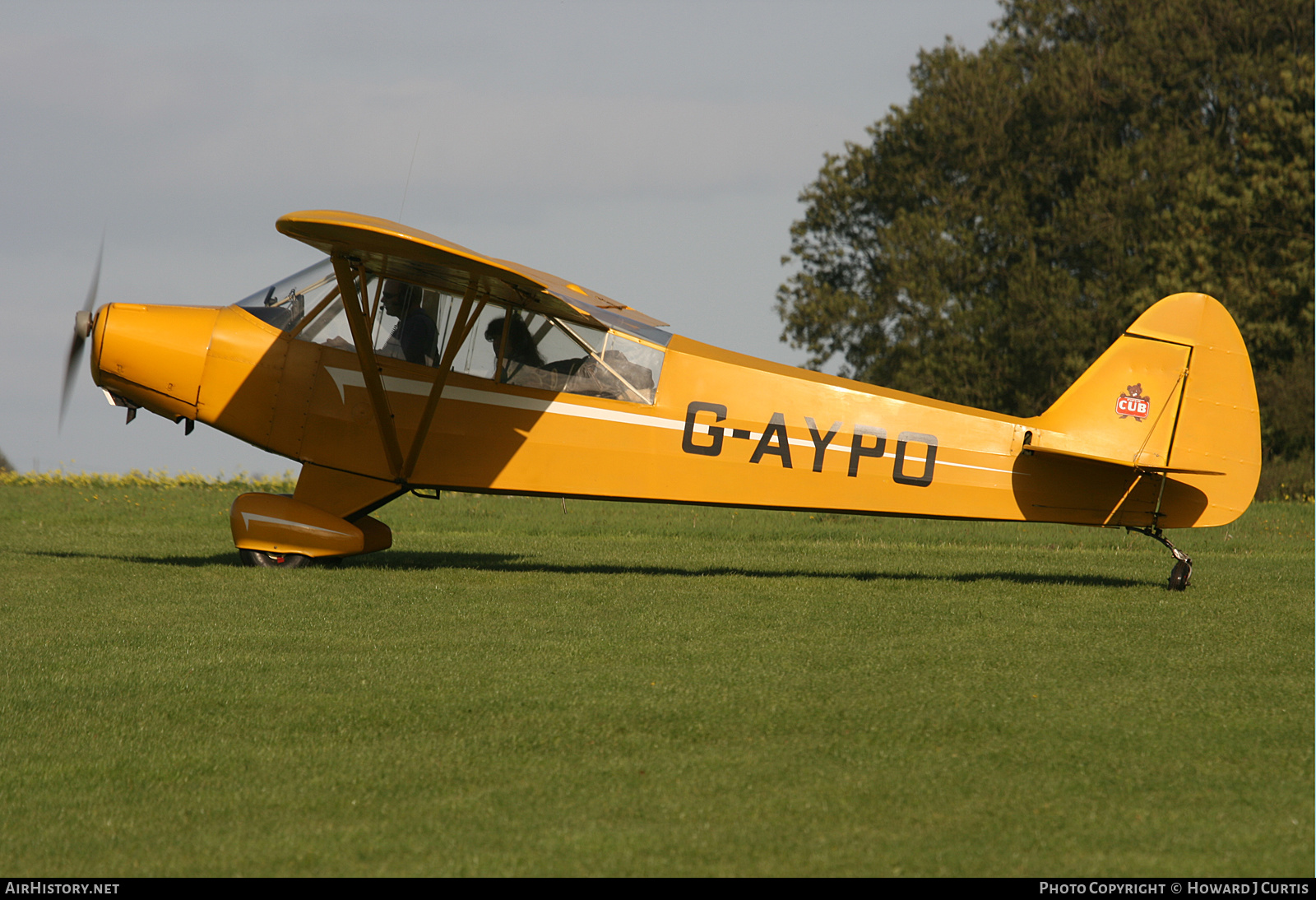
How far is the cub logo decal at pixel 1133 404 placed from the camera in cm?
1012

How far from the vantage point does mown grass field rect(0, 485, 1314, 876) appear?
4.21 meters

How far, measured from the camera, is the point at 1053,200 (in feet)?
128

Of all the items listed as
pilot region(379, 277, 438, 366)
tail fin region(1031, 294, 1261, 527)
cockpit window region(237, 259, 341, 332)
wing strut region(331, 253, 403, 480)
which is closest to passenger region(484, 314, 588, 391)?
pilot region(379, 277, 438, 366)

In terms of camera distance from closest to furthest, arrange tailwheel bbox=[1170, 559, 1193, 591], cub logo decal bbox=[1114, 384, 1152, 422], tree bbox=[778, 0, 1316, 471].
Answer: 1. tailwheel bbox=[1170, 559, 1193, 591]
2. cub logo decal bbox=[1114, 384, 1152, 422]
3. tree bbox=[778, 0, 1316, 471]

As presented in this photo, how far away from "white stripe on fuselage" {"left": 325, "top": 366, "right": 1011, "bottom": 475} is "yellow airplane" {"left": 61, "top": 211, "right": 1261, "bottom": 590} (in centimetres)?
2

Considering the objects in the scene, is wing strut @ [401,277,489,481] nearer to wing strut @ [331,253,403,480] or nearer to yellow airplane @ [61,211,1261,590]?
yellow airplane @ [61,211,1261,590]

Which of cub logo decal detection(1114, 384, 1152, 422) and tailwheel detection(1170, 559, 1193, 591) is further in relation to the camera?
cub logo decal detection(1114, 384, 1152, 422)

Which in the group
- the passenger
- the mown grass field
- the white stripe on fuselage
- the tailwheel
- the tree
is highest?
the tree

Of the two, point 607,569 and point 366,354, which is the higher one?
point 366,354

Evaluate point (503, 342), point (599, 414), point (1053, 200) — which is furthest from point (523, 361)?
point (1053, 200)

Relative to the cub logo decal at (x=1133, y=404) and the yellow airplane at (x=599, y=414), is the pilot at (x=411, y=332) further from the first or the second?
the cub logo decal at (x=1133, y=404)

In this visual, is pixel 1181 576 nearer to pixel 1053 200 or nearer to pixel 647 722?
pixel 647 722

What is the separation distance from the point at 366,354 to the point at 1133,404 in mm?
6786

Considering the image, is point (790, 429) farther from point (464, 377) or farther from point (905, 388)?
point (905, 388)
